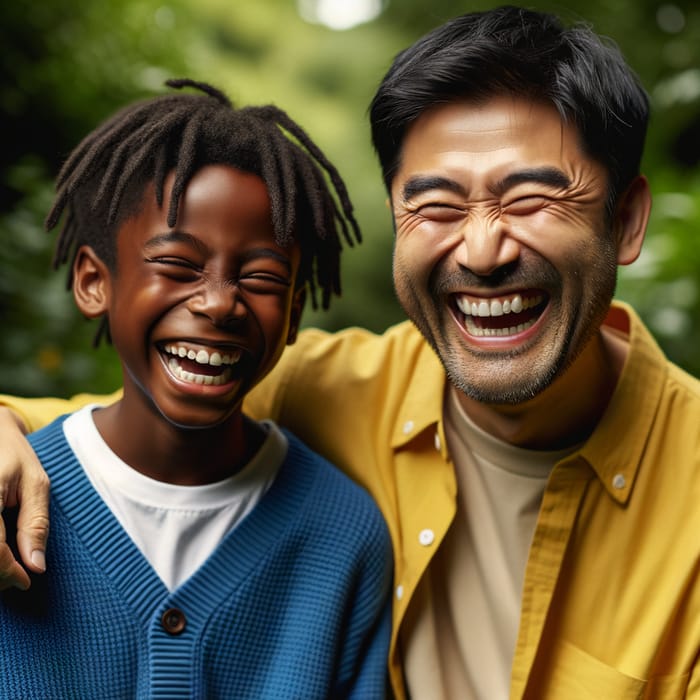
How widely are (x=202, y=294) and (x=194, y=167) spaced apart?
8.5 inches

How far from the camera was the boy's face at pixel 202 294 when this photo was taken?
1646mm

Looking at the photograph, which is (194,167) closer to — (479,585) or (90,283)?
(90,283)

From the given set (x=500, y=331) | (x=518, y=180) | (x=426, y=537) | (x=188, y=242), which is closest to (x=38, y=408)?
(x=188, y=242)

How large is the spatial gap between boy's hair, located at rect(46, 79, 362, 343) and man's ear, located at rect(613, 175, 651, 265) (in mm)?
525

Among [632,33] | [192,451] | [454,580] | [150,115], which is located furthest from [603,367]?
[632,33]

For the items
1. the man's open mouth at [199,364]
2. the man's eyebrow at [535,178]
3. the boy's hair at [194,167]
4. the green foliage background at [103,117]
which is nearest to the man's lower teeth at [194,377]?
the man's open mouth at [199,364]

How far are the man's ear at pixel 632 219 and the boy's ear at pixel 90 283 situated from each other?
100 cm

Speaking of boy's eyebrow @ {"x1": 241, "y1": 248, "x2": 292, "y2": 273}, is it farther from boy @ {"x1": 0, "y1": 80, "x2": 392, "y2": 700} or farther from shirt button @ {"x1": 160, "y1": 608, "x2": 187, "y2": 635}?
shirt button @ {"x1": 160, "y1": 608, "x2": 187, "y2": 635}

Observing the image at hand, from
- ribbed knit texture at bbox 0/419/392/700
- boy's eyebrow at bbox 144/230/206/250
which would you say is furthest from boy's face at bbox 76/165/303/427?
ribbed knit texture at bbox 0/419/392/700

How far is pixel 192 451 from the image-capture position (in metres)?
1.78

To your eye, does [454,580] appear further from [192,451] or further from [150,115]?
[150,115]

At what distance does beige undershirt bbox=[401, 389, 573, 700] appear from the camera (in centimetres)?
195

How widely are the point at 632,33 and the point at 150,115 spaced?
347cm

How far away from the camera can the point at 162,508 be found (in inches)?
69.1
